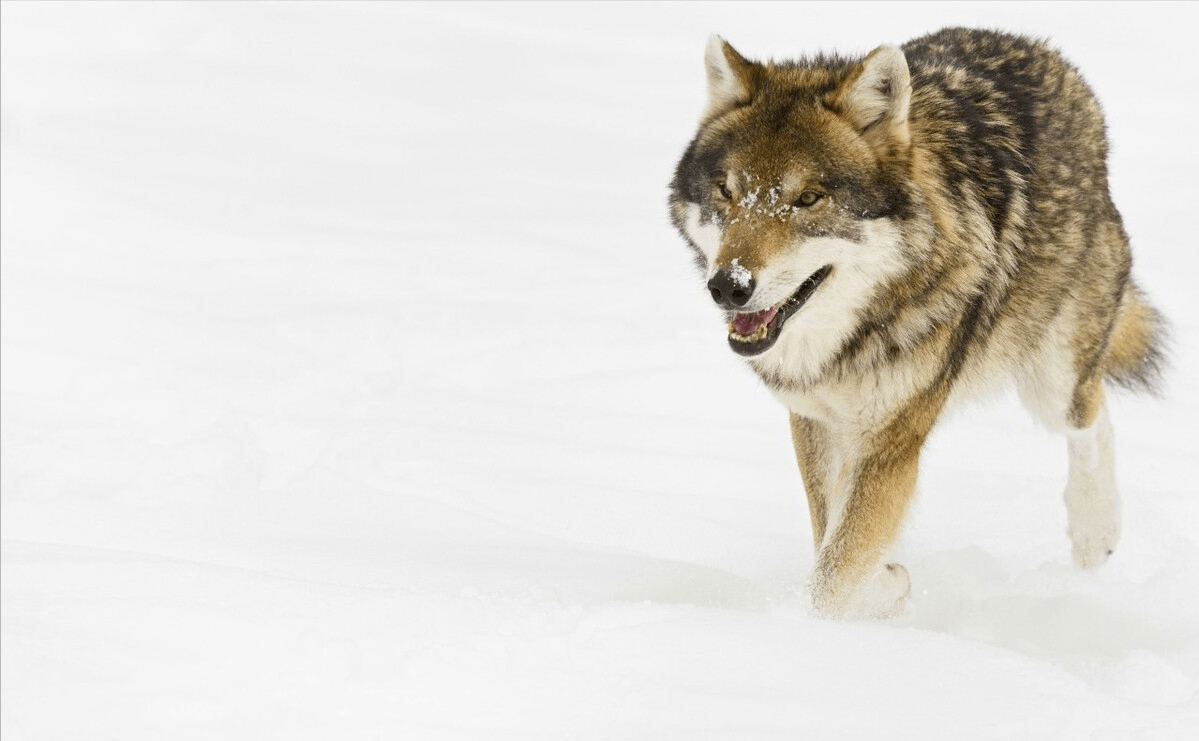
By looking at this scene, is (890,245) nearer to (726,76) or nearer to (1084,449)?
(726,76)

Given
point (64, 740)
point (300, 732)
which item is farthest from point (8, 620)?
point (300, 732)

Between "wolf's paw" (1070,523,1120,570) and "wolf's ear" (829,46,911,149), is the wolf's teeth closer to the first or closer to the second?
"wolf's ear" (829,46,911,149)

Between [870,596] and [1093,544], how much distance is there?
104 centimetres

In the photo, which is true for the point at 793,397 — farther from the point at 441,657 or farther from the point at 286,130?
the point at 286,130

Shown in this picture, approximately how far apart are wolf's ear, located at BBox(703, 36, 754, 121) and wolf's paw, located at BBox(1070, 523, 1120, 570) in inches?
77.0

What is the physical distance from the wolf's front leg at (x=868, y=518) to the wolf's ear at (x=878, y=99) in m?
0.79

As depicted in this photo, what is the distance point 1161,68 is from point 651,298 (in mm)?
5525

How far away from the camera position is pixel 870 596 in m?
3.87

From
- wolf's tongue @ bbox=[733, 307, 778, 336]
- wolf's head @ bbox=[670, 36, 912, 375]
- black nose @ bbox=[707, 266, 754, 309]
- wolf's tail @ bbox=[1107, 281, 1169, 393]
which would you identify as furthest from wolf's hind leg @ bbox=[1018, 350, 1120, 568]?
black nose @ bbox=[707, 266, 754, 309]

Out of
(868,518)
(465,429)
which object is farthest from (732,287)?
(465,429)

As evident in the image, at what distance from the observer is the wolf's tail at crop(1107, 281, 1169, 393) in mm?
4871

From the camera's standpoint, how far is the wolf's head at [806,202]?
3.29 m

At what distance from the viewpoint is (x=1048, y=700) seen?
2676 millimetres

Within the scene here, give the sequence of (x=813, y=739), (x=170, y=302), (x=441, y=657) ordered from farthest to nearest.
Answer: (x=170, y=302)
(x=441, y=657)
(x=813, y=739)
